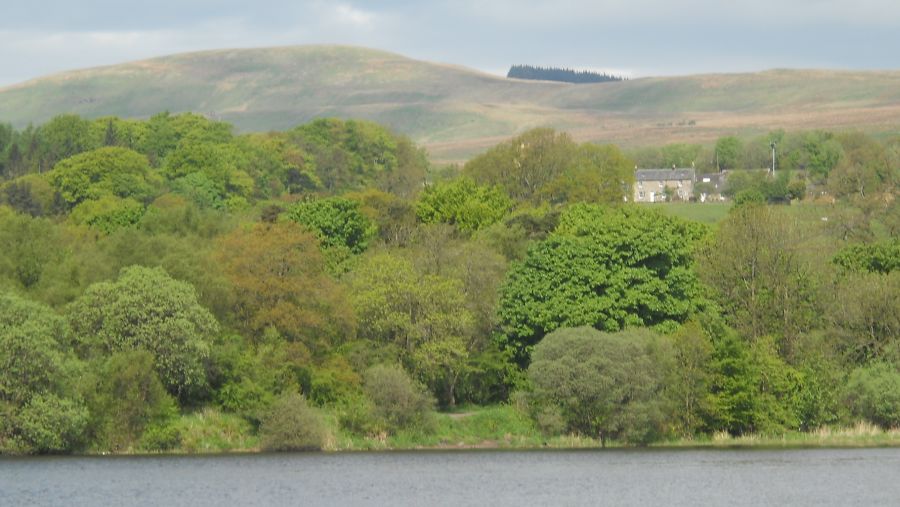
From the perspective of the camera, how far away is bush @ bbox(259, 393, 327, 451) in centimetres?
7000

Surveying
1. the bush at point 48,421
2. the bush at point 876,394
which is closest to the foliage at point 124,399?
the bush at point 48,421

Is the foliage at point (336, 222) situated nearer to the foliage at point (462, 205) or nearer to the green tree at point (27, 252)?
the foliage at point (462, 205)

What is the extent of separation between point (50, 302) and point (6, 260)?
7108 millimetres

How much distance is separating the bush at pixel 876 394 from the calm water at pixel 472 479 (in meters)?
6.51

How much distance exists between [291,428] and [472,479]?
50.4ft

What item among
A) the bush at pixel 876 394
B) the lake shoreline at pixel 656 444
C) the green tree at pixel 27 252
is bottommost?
the lake shoreline at pixel 656 444

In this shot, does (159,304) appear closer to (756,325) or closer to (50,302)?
(50,302)

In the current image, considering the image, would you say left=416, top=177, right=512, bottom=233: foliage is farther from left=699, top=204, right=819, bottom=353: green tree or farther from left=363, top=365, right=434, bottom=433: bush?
left=363, top=365, right=434, bottom=433: bush

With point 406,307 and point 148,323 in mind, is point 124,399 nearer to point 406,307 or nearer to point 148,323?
point 148,323

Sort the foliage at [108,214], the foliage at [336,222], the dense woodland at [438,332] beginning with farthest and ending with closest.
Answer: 1. the foliage at [108,214]
2. the foliage at [336,222]
3. the dense woodland at [438,332]

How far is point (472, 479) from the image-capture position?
5684 centimetres

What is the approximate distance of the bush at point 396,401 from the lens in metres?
72.4

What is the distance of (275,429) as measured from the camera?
6994 centimetres

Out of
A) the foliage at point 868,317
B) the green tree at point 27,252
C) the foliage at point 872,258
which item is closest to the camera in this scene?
the foliage at point 868,317
